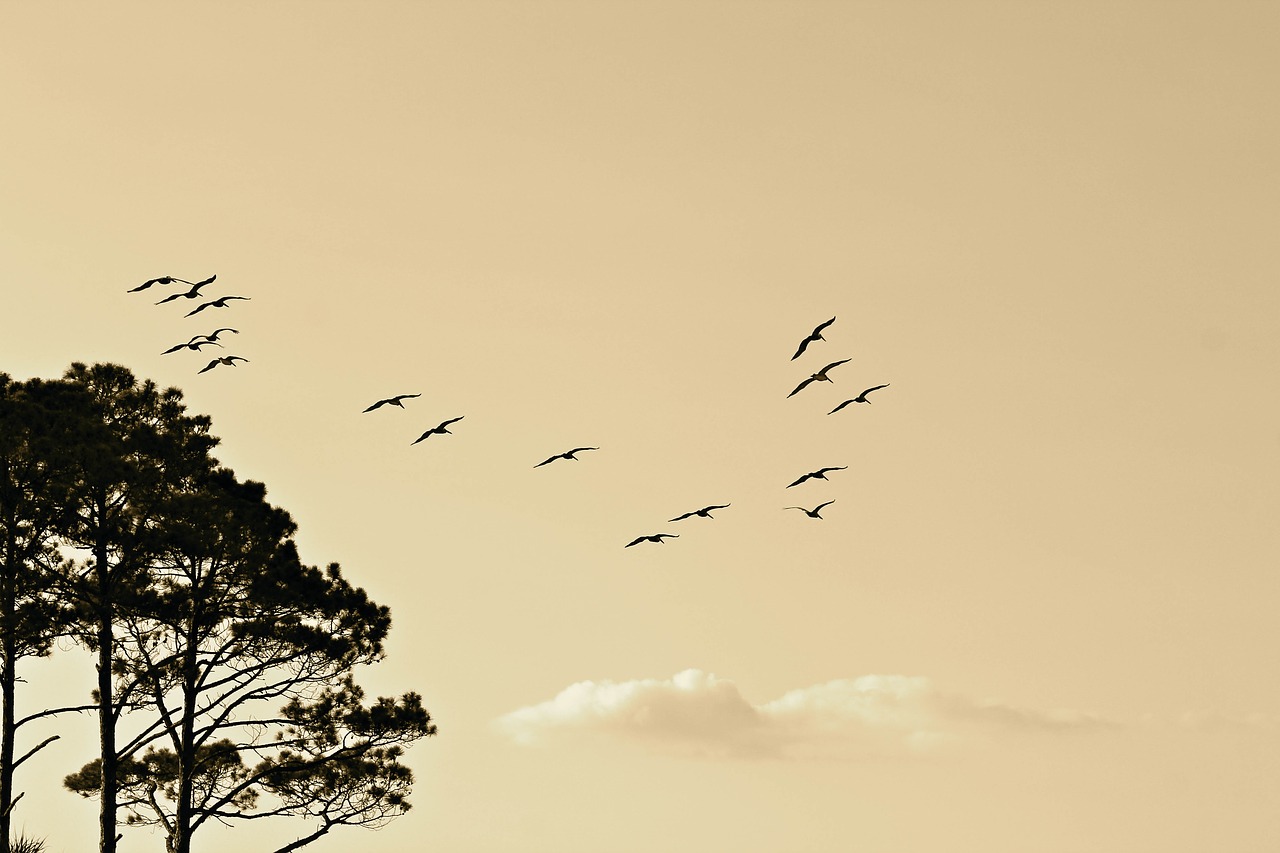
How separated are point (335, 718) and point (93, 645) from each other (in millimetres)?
5809

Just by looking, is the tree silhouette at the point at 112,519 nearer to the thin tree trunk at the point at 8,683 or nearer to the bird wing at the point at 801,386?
the thin tree trunk at the point at 8,683

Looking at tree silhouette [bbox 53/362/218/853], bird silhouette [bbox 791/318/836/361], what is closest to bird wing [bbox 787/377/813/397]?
bird silhouette [bbox 791/318/836/361]

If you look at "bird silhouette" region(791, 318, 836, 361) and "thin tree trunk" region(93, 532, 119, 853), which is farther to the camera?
"thin tree trunk" region(93, 532, 119, 853)

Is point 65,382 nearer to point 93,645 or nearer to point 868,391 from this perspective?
point 93,645

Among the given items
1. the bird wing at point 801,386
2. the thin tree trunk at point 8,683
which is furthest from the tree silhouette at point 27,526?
the bird wing at point 801,386

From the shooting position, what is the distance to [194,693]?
3469cm

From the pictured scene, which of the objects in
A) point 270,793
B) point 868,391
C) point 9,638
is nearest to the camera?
point 868,391

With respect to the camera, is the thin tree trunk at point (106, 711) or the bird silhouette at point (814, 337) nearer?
the bird silhouette at point (814, 337)

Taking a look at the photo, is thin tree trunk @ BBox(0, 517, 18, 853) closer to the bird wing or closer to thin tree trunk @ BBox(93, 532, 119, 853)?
thin tree trunk @ BBox(93, 532, 119, 853)

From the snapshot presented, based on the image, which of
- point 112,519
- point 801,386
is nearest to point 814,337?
point 801,386

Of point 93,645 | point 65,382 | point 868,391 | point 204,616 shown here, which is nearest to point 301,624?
point 204,616

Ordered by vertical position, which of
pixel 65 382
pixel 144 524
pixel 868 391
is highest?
pixel 65 382

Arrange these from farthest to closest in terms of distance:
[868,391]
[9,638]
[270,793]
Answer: [270,793] < [9,638] < [868,391]

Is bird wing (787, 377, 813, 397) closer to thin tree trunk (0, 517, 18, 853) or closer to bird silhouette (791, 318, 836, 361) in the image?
bird silhouette (791, 318, 836, 361)
